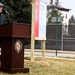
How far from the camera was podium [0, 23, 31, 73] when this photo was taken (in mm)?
8305

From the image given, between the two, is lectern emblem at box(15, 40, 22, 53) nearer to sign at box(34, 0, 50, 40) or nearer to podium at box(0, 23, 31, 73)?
podium at box(0, 23, 31, 73)

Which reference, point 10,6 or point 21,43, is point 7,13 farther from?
point 21,43

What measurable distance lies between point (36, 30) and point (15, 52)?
179 inches

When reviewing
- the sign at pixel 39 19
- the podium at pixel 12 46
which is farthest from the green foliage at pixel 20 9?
the podium at pixel 12 46

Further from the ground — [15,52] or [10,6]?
[10,6]

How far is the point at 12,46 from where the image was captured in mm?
8336

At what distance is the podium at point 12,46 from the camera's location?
8305mm

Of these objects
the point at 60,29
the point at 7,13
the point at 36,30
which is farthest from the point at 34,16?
the point at 60,29

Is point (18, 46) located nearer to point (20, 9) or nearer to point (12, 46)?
point (12, 46)

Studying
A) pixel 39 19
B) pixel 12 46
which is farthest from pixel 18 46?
pixel 39 19

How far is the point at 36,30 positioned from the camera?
42.2 feet

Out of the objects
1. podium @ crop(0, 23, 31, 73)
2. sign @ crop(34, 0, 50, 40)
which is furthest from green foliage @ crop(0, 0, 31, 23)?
podium @ crop(0, 23, 31, 73)

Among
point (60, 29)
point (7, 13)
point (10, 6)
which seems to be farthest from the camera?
point (60, 29)

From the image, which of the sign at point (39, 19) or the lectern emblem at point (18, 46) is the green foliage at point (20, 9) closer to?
the sign at point (39, 19)
